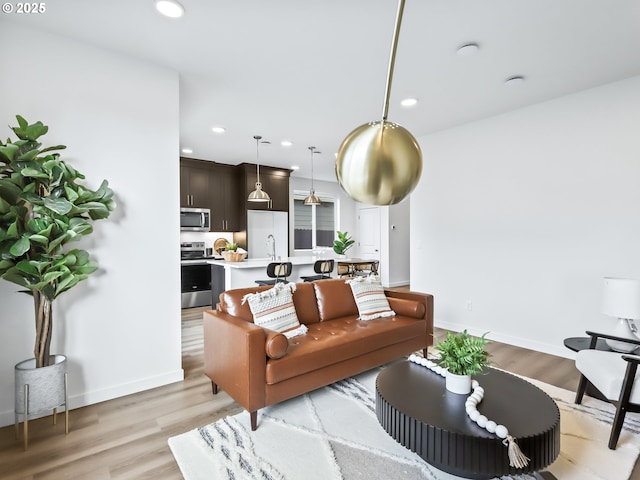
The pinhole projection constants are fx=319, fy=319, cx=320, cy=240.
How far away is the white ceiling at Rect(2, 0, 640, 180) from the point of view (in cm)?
216

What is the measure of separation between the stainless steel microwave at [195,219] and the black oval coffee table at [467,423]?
16.8 feet

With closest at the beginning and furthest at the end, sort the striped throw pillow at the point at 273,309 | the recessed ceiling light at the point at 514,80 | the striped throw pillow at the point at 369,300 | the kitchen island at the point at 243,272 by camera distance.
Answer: the striped throw pillow at the point at 273,309
the recessed ceiling light at the point at 514,80
the striped throw pillow at the point at 369,300
the kitchen island at the point at 243,272

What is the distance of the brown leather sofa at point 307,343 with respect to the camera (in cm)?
216

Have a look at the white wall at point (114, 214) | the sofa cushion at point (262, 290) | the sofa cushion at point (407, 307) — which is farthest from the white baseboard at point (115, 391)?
the sofa cushion at point (407, 307)

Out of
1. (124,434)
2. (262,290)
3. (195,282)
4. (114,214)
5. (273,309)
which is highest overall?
(114,214)

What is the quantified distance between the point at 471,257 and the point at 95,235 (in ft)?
13.8

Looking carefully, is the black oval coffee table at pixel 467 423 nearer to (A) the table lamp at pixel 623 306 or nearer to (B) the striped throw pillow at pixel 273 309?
(B) the striped throw pillow at pixel 273 309

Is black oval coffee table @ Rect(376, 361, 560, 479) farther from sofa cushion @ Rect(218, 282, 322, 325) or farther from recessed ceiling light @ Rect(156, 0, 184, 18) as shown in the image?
recessed ceiling light @ Rect(156, 0, 184, 18)

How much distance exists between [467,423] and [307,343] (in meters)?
1.27

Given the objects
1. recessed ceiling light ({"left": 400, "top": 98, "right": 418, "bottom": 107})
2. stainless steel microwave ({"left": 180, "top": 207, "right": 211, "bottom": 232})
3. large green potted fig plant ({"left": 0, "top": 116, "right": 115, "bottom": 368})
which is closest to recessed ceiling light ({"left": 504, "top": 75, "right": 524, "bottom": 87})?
recessed ceiling light ({"left": 400, "top": 98, "right": 418, "bottom": 107})

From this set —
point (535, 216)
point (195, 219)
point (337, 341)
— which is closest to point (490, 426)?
point (337, 341)

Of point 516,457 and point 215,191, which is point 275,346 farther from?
point 215,191

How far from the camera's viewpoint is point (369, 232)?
8719mm

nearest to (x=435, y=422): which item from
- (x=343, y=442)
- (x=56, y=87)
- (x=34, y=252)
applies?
(x=343, y=442)
